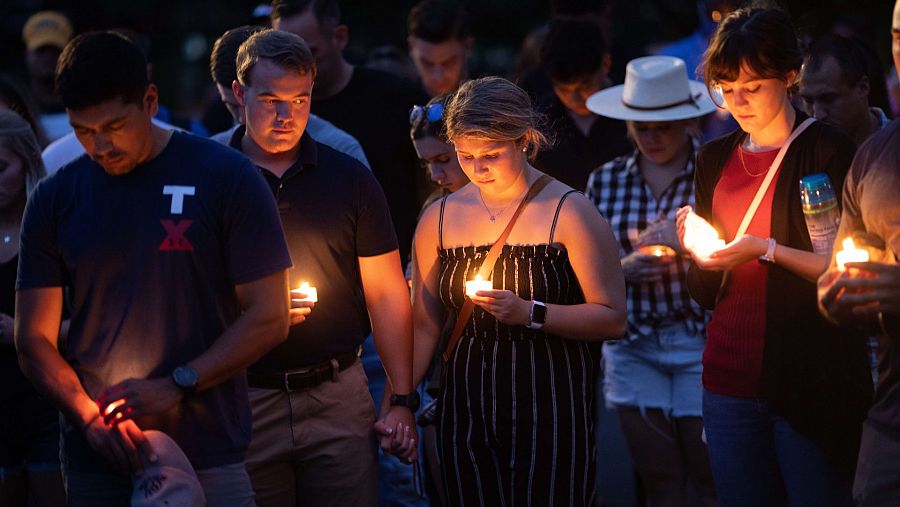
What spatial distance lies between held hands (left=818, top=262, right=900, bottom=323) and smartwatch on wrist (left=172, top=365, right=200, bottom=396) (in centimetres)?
178

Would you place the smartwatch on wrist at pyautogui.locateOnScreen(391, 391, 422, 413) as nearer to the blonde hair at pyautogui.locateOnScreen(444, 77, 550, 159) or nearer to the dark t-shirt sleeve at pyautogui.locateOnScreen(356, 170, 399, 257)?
the dark t-shirt sleeve at pyautogui.locateOnScreen(356, 170, 399, 257)

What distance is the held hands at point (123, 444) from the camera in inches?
142

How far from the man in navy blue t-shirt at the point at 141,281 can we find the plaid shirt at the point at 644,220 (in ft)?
7.45

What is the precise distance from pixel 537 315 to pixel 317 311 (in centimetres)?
86

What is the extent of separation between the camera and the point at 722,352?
4.26 metres

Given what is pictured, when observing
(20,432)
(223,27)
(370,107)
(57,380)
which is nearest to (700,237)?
(57,380)

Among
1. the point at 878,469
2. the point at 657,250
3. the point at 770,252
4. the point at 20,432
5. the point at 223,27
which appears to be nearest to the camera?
the point at 878,469

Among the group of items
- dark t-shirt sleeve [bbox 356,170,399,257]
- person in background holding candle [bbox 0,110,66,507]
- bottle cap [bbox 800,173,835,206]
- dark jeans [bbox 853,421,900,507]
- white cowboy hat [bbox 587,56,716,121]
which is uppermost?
white cowboy hat [bbox 587,56,716,121]

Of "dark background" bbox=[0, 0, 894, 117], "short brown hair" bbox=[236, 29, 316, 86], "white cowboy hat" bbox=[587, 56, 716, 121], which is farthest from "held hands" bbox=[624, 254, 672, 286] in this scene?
"dark background" bbox=[0, 0, 894, 117]

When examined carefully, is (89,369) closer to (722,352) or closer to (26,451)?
(26,451)

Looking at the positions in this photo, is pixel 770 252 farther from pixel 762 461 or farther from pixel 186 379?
pixel 186 379

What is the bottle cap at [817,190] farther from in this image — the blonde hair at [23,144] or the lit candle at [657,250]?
the blonde hair at [23,144]

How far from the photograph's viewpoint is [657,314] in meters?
5.62

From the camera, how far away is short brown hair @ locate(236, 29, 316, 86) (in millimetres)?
4602
